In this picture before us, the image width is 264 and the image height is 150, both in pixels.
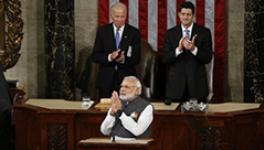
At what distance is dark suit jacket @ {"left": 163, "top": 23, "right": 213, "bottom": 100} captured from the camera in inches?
434

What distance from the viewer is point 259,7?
40.7 ft

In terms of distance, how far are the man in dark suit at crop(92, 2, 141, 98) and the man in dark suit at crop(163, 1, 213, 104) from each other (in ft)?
1.78

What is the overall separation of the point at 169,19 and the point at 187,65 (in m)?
2.06

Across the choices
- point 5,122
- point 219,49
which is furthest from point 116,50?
point 5,122

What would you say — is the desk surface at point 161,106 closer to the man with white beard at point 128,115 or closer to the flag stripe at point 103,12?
the man with white beard at point 128,115

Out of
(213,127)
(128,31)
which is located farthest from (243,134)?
(128,31)

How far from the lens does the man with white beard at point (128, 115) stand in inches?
352

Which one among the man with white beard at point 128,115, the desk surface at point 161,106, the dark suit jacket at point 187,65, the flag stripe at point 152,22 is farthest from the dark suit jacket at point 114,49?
the man with white beard at point 128,115

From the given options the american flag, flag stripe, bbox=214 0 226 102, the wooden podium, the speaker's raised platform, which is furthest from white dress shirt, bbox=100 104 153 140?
flag stripe, bbox=214 0 226 102

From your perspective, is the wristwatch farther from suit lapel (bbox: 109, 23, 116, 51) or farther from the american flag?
the american flag

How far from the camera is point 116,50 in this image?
11453mm

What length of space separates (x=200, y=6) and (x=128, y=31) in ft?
5.83

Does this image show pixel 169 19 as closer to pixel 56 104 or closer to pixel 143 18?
pixel 143 18

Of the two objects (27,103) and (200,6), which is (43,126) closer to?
(27,103)
